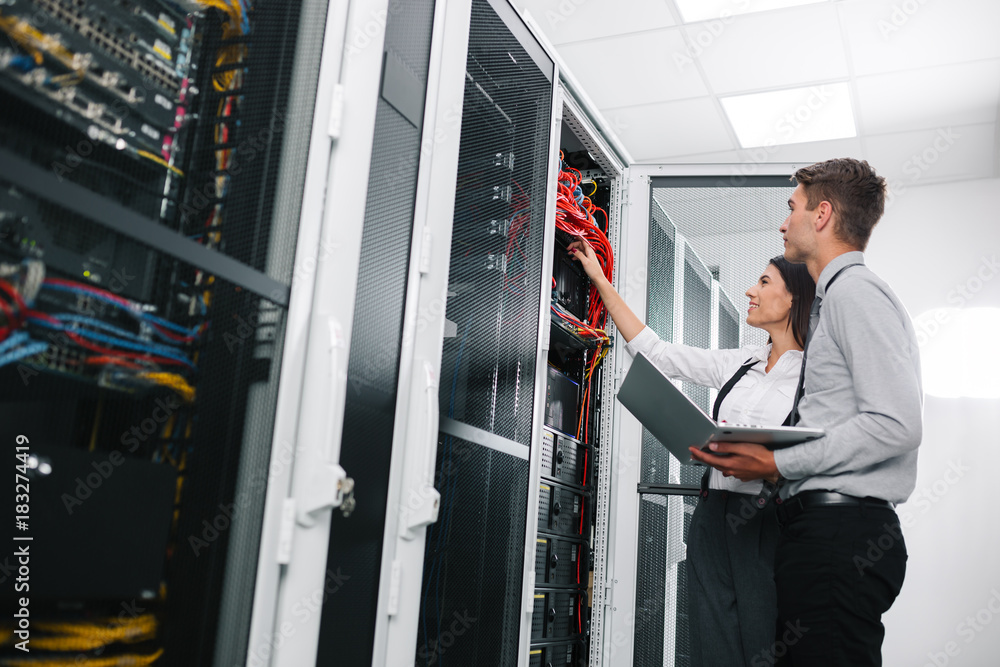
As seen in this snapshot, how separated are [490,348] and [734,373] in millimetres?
805

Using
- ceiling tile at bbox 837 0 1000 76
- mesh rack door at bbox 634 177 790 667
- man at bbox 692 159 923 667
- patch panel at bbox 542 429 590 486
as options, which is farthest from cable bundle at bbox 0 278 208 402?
ceiling tile at bbox 837 0 1000 76

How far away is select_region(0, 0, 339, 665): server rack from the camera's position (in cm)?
79

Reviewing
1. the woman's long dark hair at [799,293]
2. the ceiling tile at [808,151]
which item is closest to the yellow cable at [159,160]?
the woman's long dark hair at [799,293]

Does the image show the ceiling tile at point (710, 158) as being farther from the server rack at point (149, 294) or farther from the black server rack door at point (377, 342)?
the server rack at point (149, 294)

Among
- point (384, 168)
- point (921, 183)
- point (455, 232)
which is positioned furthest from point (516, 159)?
point (921, 183)

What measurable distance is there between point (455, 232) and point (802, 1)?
2.25m

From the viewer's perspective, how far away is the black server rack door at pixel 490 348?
154cm

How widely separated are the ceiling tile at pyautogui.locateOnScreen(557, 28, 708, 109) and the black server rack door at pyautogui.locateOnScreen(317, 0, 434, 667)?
2.29 metres

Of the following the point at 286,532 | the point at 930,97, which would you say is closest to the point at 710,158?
the point at 930,97

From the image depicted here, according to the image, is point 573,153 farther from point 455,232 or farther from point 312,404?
point 312,404

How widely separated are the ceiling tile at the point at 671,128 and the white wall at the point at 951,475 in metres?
1.23

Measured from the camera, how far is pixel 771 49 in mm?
3387

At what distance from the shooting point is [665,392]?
1625 millimetres

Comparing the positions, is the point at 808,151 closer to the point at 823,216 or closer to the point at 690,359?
the point at 690,359
